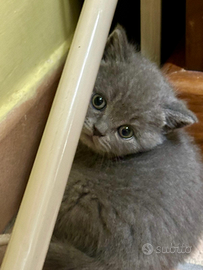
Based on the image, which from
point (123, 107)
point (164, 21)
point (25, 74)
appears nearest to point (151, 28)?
point (164, 21)

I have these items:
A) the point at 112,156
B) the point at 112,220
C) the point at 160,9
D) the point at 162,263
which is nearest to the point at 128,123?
the point at 112,156

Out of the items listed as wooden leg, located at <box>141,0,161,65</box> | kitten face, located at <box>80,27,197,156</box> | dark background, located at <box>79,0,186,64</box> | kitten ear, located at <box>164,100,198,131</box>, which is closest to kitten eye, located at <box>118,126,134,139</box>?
kitten face, located at <box>80,27,197,156</box>

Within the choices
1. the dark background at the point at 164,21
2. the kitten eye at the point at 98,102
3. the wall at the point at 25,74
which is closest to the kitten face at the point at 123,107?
the kitten eye at the point at 98,102

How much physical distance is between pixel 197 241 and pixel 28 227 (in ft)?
1.80

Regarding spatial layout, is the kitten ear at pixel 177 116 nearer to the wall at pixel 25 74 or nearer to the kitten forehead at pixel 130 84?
the kitten forehead at pixel 130 84

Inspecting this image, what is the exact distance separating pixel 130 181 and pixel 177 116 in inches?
9.6

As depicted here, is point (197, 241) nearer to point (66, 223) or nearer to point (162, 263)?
point (162, 263)

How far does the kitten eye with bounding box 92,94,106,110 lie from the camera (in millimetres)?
899

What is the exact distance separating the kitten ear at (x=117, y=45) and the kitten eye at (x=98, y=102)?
138 mm

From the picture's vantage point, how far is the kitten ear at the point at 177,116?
33.9 inches

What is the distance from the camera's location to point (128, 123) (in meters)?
0.89

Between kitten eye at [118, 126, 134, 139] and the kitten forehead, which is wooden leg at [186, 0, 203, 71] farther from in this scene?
kitten eye at [118, 126, 134, 139]

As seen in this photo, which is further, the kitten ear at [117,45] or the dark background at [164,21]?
the dark background at [164,21]

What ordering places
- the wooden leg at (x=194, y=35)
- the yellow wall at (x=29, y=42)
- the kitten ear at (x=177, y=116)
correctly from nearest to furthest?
the yellow wall at (x=29, y=42)
the kitten ear at (x=177, y=116)
the wooden leg at (x=194, y=35)
